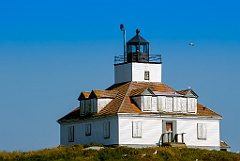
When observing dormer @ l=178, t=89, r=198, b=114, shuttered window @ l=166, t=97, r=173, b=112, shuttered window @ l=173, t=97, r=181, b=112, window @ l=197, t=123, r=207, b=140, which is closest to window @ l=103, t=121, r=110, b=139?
shuttered window @ l=166, t=97, r=173, b=112

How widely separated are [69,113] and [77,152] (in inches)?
523

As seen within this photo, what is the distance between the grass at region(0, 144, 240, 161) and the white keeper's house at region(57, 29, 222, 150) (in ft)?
10.2

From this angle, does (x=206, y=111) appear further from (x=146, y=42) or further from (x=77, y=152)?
(x=77, y=152)

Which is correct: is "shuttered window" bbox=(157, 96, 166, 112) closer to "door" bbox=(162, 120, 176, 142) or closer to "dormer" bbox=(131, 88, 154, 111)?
"dormer" bbox=(131, 88, 154, 111)

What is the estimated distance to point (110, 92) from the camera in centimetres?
7794

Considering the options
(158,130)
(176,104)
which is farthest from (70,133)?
(176,104)

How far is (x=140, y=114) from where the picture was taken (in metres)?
74.7

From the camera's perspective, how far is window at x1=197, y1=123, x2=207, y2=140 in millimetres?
77625

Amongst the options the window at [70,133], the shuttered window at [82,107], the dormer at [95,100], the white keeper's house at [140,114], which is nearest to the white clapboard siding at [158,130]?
the white keeper's house at [140,114]

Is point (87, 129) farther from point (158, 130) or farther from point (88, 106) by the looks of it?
point (158, 130)

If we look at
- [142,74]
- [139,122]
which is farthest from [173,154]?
[142,74]

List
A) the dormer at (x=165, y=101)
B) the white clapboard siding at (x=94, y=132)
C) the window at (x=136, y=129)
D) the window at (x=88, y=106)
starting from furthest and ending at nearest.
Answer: the window at (x=88, y=106) → the dormer at (x=165, y=101) → the white clapboard siding at (x=94, y=132) → the window at (x=136, y=129)

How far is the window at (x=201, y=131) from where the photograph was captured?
77625 millimetres

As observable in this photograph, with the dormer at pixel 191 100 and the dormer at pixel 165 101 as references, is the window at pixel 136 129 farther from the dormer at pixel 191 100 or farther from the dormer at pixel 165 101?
the dormer at pixel 191 100
